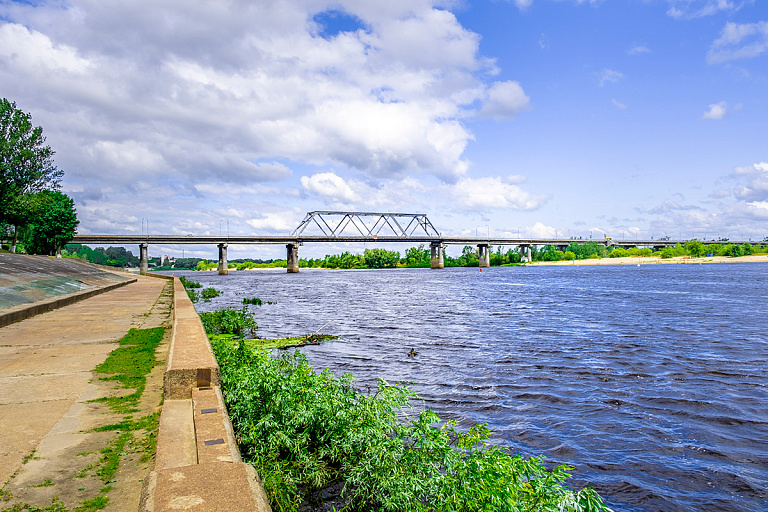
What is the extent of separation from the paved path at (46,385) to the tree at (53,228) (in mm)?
79108

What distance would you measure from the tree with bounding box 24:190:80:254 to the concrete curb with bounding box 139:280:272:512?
89.6m

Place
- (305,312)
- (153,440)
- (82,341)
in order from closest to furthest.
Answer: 1. (153,440)
2. (82,341)
3. (305,312)

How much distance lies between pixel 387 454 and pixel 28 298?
21.8 metres

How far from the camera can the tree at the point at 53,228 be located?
81875mm

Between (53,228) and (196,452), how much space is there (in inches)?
3764

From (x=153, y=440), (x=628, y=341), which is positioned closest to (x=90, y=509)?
(x=153, y=440)

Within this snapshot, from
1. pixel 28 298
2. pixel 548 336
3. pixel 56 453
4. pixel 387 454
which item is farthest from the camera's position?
pixel 548 336

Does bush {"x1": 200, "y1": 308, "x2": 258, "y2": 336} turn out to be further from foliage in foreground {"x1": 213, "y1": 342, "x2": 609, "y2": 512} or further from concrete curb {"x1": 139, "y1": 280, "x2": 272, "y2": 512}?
foliage in foreground {"x1": 213, "y1": 342, "x2": 609, "y2": 512}

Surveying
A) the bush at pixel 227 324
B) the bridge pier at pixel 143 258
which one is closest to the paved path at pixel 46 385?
the bush at pixel 227 324

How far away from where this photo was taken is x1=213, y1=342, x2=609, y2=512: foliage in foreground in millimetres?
5746

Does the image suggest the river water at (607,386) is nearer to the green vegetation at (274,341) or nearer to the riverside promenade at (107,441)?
the green vegetation at (274,341)

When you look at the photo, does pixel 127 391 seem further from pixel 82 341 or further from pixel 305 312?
pixel 305 312

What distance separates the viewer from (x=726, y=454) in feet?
32.2

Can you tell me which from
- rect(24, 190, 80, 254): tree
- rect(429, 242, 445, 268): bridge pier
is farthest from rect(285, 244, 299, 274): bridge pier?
rect(24, 190, 80, 254): tree
